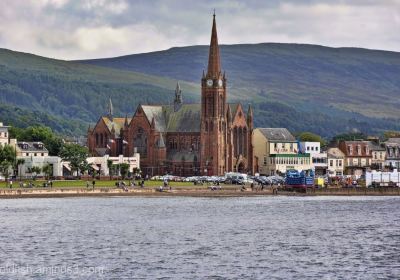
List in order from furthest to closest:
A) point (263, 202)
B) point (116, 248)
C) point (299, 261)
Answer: point (263, 202)
point (116, 248)
point (299, 261)

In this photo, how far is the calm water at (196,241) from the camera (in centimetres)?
8412

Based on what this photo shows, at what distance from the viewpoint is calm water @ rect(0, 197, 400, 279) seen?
Result: 84125mm

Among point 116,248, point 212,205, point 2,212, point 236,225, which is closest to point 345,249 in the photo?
point 116,248

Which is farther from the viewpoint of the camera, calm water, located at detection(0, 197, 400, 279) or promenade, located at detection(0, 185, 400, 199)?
promenade, located at detection(0, 185, 400, 199)

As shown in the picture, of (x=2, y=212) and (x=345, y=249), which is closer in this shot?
(x=345, y=249)

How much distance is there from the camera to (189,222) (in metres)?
125

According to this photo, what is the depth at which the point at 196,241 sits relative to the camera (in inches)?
4087

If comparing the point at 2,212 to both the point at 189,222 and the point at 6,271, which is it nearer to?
the point at 189,222

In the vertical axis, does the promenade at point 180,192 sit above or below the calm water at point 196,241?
above

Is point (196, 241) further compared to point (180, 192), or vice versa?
point (180, 192)

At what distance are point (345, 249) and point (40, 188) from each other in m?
81.7

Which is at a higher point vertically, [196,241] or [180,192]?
[180,192]

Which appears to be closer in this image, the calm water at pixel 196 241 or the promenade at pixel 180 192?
the calm water at pixel 196 241

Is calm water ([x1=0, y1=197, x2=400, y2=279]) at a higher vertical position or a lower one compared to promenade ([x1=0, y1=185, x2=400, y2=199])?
lower
